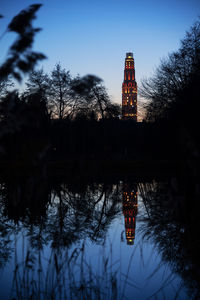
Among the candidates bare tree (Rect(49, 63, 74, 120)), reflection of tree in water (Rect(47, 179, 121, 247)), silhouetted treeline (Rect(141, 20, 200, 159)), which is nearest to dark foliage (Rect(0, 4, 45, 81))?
reflection of tree in water (Rect(47, 179, 121, 247))

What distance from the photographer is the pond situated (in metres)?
3.31

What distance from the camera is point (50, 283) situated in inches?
136

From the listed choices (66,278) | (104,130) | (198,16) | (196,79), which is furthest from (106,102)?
(66,278)

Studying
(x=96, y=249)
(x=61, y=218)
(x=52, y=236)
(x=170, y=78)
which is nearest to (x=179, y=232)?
(x=96, y=249)

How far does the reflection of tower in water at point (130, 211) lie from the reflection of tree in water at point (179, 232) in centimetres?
29

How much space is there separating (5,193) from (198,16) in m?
19.1

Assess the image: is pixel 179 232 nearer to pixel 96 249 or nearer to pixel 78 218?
pixel 96 249

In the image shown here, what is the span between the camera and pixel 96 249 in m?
4.98

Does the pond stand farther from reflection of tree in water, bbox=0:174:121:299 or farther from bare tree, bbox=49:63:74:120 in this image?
bare tree, bbox=49:63:74:120

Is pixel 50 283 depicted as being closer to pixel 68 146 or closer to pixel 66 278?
pixel 66 278

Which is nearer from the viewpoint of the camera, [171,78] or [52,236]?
[52,236]

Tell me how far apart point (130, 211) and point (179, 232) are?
2394 mm

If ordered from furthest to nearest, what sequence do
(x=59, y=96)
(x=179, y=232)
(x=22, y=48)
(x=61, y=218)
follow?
A: (x=59, y=96) → (x=61, y=218) → (x=179, y=232) → (x=22, y=48)

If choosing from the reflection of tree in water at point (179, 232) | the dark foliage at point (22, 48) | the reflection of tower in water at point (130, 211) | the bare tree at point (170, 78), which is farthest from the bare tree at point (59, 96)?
the dark foliage at point (22, 48)
